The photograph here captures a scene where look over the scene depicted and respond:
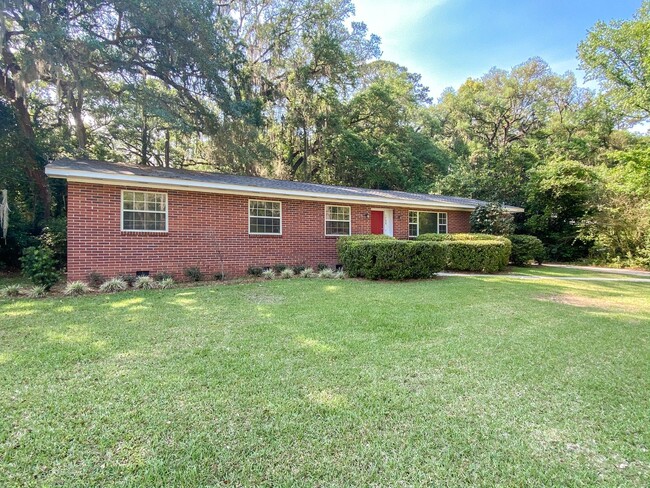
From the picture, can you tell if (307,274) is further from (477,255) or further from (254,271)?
(477,255)

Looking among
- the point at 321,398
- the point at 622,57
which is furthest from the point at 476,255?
the point at 622,57

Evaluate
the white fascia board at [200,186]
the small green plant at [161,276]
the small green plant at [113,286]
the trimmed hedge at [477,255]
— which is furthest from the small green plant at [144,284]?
the trimmed hedge at [477,255]

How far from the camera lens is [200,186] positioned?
30.0 ft

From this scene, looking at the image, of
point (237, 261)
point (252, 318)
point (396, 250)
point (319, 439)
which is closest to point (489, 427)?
point (319, 439)

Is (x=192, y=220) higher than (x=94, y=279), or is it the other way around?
(x=192, y=220)

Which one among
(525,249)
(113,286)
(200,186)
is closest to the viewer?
(113,286)

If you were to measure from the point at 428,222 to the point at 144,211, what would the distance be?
1109 cm

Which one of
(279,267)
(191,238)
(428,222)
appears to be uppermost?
(428,222)

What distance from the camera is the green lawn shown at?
2008 millimetres

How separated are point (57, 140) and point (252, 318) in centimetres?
1385

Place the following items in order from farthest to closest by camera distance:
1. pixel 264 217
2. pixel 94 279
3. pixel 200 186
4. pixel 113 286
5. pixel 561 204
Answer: pixel 561 204 → pixel 264 217 → pixel 200 186 → pixel 94 279 → pixel 113 286

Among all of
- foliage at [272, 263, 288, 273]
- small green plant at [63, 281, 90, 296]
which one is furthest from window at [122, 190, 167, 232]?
foliage at [272, 263, 288, 273]

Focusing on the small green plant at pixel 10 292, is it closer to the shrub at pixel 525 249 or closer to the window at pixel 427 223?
the window at pixel 427 223

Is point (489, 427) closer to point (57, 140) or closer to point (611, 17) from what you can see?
point (57, 140)
